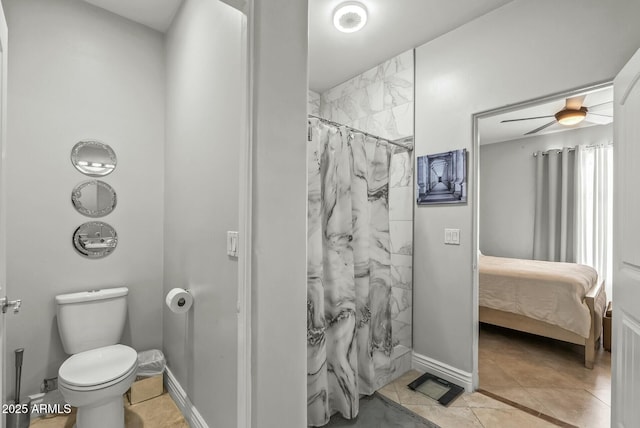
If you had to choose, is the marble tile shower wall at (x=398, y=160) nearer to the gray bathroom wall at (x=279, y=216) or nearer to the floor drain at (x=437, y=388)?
the floor drain at (x=437, y=388)

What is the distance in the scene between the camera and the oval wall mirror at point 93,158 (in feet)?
6.72

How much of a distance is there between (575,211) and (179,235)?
4.96 metres

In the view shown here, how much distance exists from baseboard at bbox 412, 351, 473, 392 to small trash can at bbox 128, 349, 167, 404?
1.95m

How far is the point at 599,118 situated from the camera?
3.70 metres

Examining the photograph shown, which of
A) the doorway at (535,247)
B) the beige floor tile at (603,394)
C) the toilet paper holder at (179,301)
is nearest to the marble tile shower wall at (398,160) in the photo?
the doorway at (535,247)

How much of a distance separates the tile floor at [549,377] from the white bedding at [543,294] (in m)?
0.33

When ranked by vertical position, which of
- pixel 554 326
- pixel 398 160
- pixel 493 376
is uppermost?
pixel 398 160

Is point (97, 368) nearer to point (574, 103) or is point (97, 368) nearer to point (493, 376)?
point (493, 376)

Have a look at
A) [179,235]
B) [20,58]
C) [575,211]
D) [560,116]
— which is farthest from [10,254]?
[575,211]

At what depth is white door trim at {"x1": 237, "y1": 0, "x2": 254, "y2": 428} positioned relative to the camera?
42.1 inches

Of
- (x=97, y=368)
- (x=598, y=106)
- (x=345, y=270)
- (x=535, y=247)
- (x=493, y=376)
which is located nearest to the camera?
(x=97, y=368)

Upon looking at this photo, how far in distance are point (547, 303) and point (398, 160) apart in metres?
1.90

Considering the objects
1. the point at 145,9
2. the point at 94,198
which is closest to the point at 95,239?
the point at 94,198

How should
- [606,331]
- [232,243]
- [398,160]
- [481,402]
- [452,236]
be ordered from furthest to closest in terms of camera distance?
[606,331], [398,160], [452,236], [481,402], [232,243]
